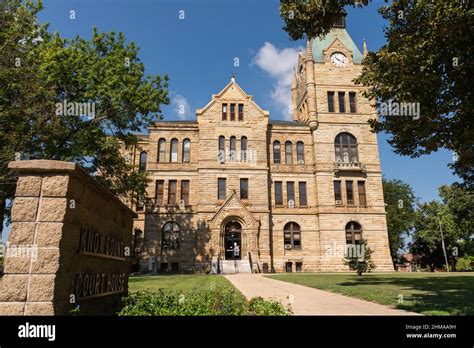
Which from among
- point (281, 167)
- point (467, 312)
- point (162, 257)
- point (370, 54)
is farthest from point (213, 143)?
point (467, 312)

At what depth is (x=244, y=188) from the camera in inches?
1236

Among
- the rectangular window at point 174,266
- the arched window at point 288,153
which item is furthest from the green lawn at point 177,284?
the arched window at point 288,153

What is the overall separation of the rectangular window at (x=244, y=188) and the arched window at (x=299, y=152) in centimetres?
598

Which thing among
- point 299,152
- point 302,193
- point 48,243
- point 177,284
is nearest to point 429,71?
point 48,243

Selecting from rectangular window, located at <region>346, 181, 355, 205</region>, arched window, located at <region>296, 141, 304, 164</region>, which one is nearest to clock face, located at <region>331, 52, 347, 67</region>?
arched window, located at <region>296, 141, 304, 164</region>

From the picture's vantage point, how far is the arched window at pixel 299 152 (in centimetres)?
3334

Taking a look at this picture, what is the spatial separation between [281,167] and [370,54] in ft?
69.7

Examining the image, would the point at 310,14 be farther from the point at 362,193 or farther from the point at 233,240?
the point at 362,193

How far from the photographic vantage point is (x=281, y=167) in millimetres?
32719

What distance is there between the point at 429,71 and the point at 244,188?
23.0 metres

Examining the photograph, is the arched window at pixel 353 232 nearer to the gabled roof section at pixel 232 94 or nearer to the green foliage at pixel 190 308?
the gabled roof section at pixel 232 94

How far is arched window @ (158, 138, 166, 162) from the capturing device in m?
32.2

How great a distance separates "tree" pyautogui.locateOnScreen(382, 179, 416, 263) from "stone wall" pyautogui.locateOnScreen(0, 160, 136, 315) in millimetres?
52163
